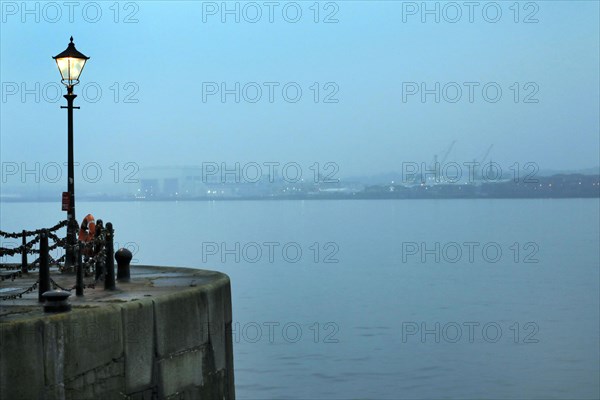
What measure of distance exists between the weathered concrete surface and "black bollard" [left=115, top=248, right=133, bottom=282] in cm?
82

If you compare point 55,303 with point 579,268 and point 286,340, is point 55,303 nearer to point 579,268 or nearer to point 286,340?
point 286,340

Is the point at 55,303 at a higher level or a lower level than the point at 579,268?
higher

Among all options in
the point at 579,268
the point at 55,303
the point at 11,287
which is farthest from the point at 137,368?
the point at 579,268

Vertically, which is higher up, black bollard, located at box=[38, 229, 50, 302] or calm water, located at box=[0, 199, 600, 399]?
black bollard, located at box=[38, 229, 50, 302]

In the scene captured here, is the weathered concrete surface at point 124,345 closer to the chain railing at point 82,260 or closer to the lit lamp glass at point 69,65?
the chain railing at point 82,260

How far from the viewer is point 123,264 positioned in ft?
50.8

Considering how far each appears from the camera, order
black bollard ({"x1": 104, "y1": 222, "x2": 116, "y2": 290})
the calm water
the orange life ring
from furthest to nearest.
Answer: the calm water → the orange life ring → black bollard ({"x1": 104, "y1": 222, "x2": 116, "y2": 290})

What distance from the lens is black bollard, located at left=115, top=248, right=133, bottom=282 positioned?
1524 cm

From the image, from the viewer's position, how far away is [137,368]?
10828 mm

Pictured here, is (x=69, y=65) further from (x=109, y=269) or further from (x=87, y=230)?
(x=109, y=269)

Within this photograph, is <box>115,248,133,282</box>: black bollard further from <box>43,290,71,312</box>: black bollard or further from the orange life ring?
<box>43,290,71,312</box>: black bollard

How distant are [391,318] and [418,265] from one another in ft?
101

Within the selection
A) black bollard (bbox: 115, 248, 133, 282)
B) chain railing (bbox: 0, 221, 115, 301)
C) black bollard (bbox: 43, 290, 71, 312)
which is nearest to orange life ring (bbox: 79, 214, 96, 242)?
chain railing (bbox: 0, 221, 115, 301)

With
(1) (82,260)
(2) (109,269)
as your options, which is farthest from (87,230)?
(2) (109,269)
